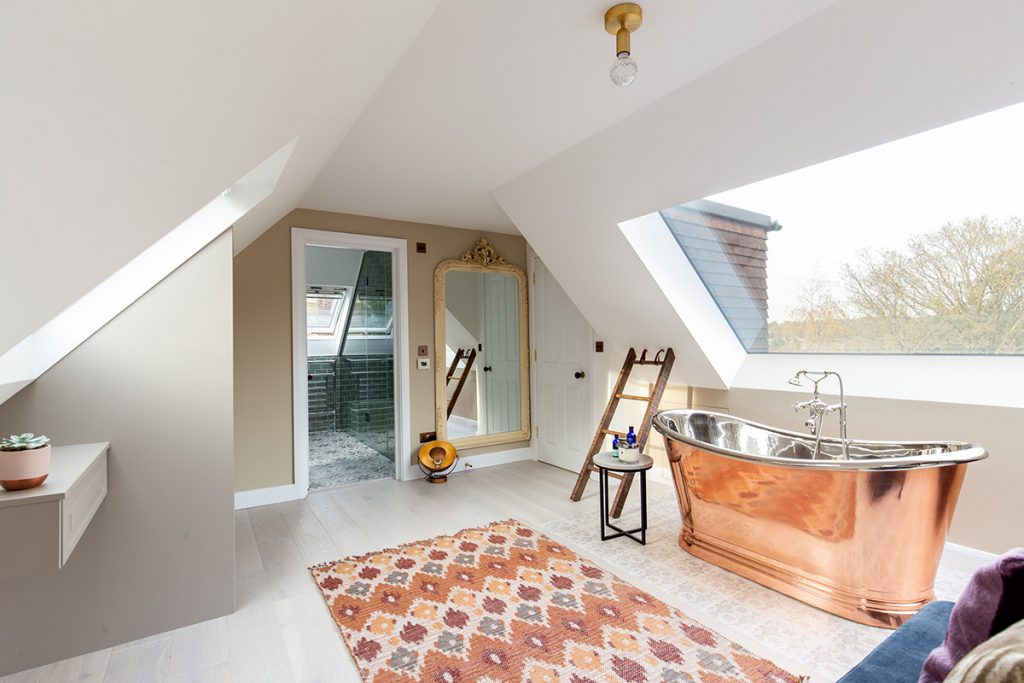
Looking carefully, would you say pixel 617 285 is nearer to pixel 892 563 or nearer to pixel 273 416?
pixel 892 563

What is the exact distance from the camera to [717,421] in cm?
319

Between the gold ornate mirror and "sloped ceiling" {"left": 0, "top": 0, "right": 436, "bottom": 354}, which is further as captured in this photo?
the gold ornate mirror

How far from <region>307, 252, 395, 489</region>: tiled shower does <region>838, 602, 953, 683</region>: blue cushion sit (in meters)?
3.94

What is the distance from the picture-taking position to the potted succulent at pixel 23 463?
5.02ft

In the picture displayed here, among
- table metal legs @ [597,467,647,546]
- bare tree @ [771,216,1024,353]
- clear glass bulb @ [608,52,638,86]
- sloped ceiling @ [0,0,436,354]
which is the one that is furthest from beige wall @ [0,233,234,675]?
bare tree @ [771,216,1024,353]

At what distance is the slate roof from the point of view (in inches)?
116

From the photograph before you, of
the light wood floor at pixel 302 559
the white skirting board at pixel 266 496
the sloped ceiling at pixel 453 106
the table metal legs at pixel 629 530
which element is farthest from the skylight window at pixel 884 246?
the white skirting board at pixel 266 496

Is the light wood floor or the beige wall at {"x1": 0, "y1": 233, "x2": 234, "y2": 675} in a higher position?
the beige wall at {"x1": 0, "y1": 233, "x2": 234, "y2": 675}

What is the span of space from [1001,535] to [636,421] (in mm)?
2260

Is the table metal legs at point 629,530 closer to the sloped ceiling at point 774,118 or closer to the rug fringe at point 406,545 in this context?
the rug fringe at point 406,545

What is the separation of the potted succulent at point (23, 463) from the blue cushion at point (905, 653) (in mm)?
2336

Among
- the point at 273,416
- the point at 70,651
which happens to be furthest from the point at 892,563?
the point at 273,416

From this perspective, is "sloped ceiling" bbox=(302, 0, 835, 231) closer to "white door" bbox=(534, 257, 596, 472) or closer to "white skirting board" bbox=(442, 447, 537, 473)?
"white door" bbox=(534, 257, 596, 472)

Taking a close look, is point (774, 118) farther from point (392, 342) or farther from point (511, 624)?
→ point (392, 342)
